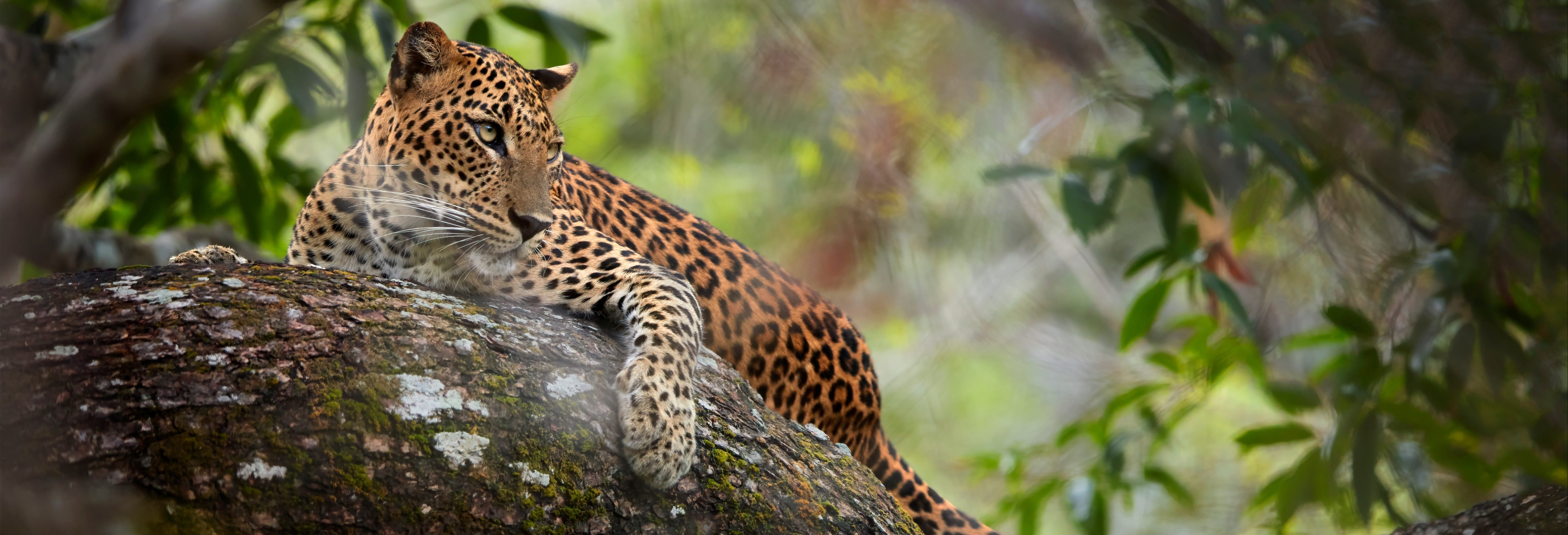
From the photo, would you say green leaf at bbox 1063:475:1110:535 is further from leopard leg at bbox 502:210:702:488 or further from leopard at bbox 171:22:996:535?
leopard leg at bbox 502:210:702:488

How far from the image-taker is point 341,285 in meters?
2.89

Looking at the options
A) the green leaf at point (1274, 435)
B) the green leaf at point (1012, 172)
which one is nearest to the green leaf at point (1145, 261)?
the green leaf at point (1012, 172)

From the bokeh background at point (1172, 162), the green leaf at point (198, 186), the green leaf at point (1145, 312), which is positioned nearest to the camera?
the bokeh background at point (1172, 162)

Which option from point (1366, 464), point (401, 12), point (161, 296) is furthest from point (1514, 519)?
point (401, 12)

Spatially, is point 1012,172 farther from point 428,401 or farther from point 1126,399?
point 428,401

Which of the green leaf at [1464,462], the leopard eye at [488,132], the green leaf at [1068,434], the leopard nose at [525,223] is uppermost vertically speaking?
the leopard eye at [488,132]

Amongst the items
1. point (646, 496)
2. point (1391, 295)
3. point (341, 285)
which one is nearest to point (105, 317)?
point (341, 285)

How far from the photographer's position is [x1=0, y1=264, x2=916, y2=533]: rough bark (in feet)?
7.50

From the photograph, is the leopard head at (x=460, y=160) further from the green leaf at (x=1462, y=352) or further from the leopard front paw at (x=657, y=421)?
the green leaf at (x=1462, y=352)

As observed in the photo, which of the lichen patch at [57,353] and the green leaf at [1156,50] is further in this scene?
the green leaf at [1156,50]

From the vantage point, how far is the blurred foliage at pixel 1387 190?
4.36m

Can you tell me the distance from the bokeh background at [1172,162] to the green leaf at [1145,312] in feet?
0.04

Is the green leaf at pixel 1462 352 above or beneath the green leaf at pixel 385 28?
beneath

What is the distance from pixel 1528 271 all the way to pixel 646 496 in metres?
4.50
